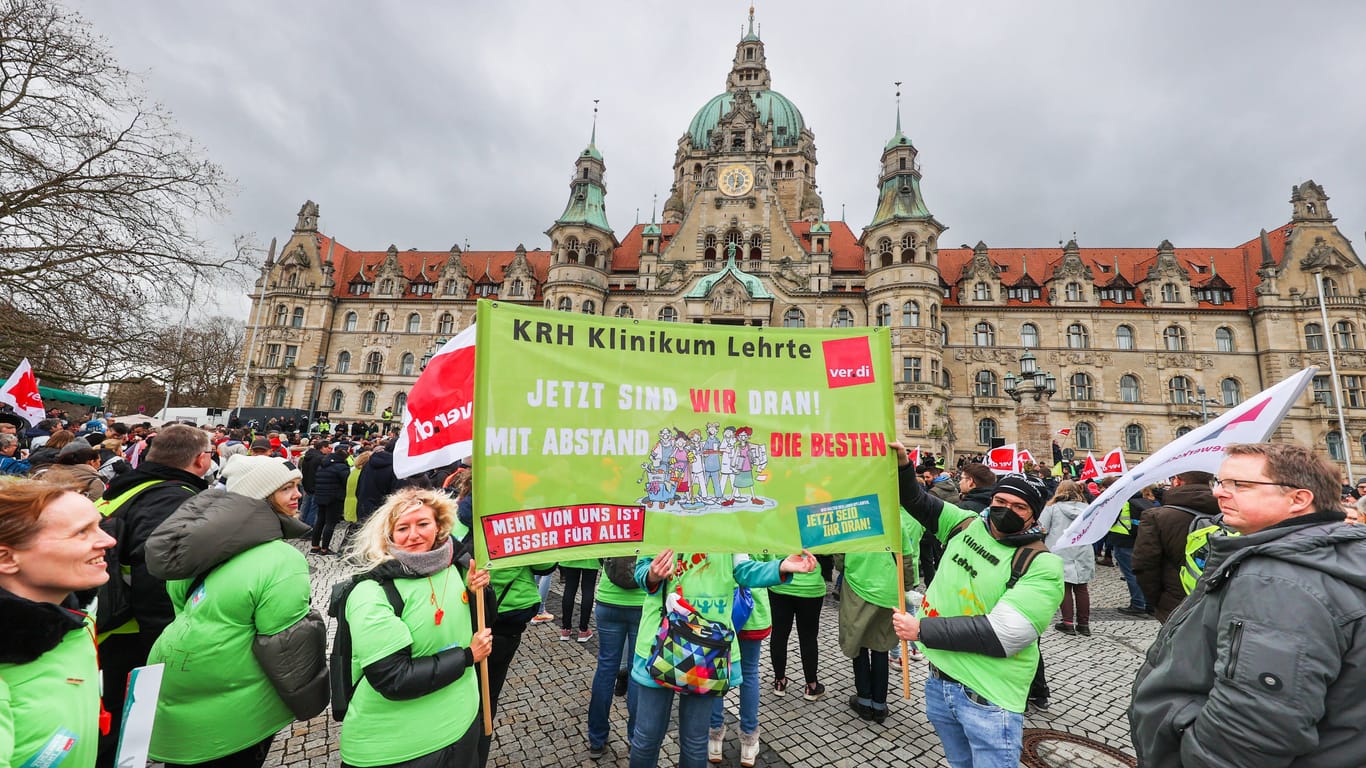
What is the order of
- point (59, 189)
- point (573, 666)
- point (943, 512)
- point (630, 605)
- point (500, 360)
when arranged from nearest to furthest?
point (500, 360), point (943, 512), point (630, 605), point (573, 666), point (59, 189)

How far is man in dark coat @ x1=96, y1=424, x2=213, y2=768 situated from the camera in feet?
9.76

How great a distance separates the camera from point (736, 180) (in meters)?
37.2

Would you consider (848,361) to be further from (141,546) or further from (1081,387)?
(1081,387)

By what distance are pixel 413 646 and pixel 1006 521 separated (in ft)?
10.1

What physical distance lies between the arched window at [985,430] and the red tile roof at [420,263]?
33346 mm

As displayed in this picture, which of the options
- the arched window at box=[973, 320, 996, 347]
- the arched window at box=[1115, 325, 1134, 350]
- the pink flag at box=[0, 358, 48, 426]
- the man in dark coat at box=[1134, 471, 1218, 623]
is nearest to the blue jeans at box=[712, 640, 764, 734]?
the man in dark coat at box=[1134, 471, 1218, 623]

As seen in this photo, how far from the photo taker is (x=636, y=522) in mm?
3150

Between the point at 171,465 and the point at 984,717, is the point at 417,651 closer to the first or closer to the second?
the point at 171,465

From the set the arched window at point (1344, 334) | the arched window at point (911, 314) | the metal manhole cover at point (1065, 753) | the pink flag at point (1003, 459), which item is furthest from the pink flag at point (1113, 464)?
the arched window at point (1344, 334)

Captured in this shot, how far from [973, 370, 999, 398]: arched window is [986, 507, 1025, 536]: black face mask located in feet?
117

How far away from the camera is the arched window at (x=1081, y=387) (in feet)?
111

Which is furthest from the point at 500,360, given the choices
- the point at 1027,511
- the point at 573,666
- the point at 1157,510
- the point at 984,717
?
the point at 1157,510

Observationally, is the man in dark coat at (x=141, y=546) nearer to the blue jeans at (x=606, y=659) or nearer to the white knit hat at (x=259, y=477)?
the white knit hat at (x=259, y=477)

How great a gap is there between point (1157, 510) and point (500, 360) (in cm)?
616
